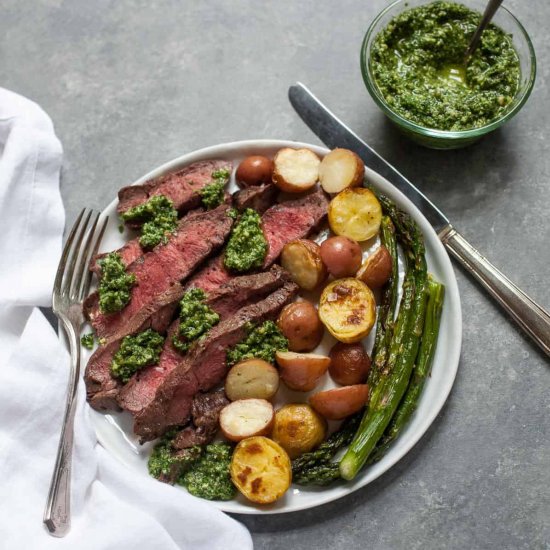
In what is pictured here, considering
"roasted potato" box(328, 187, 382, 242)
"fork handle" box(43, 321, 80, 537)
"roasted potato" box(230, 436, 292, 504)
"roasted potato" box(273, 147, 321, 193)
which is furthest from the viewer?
"roasted potato" box(273, 147, 321, 193)

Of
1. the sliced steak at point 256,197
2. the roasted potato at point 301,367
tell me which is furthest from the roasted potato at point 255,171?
the roasted potato at point 301,367

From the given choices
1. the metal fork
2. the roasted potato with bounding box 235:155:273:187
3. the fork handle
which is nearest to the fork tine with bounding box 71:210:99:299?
the metal fork

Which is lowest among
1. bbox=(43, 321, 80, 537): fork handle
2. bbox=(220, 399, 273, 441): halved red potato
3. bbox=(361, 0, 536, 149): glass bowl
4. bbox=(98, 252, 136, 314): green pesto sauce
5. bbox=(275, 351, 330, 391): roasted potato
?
bbox=(43, 321, 80, 537): fork handle

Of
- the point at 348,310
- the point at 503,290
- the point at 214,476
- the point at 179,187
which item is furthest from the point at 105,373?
the point at 503,290

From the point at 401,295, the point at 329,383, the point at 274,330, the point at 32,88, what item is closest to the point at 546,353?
the point at 401,295

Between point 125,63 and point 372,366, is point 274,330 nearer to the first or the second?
point 372,366

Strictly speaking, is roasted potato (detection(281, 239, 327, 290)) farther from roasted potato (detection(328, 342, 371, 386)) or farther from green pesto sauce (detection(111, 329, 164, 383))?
green pesto sauce (detection(111, 329, 164, 383))

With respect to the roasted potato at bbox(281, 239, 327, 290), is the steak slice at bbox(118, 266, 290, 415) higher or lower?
lower
